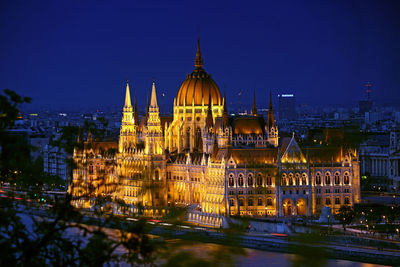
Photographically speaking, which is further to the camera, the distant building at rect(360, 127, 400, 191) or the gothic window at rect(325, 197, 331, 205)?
the distant building at rect(360, 127, 400, 191)

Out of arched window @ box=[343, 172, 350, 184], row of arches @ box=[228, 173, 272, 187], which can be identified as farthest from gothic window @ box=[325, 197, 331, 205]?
row of arches @ box=[228, 173, 272, 187]

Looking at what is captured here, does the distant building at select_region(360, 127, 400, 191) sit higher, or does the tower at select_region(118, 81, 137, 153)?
the tower at select_region(118, 81, 137, 153)

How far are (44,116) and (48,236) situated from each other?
117m

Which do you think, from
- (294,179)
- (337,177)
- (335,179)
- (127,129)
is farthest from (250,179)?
(127,129)

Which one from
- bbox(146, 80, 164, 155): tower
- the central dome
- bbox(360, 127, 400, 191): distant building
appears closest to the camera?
bbox(146, 80, 164, 155): tower

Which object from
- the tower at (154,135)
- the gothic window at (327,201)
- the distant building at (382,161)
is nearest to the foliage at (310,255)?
the gothic window at (327,201)

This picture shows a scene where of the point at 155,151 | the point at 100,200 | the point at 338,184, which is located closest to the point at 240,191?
the point at 338,184

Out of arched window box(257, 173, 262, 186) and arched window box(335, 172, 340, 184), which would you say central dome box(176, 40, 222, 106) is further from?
arched window box(335, 172, 340, 184)

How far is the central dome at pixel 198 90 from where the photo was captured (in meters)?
87.2

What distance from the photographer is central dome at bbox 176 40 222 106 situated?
87250mm

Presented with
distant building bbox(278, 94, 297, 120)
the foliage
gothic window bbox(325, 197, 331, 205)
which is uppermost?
distant building bbox(278, 94, 297, 120)

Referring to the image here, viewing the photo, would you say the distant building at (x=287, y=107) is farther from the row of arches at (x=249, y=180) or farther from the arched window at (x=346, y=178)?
the row of arches at (x=249, y=180)

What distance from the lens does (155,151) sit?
263 feet

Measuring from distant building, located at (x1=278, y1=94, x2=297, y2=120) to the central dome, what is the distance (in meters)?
65.8
